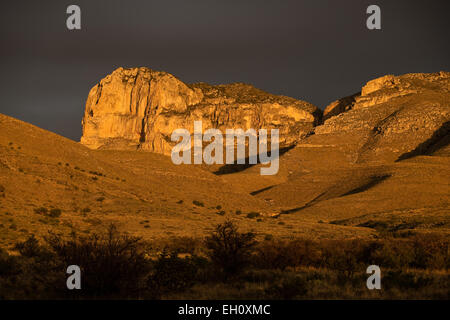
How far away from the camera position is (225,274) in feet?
41.5

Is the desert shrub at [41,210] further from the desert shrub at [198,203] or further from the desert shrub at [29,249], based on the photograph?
Result: the desert shrub at [198,203]

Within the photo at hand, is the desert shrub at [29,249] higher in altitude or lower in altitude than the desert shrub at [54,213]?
lower

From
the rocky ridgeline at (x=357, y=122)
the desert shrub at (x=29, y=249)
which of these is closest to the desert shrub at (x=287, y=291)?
the desert shrub at (x=29, y=249)

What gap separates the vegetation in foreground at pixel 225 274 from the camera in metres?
10.3

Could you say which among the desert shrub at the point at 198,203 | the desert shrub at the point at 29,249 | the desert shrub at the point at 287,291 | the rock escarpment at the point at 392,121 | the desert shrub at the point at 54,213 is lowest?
the desert shrub at the point at 287,291

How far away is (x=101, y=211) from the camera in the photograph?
30.3m

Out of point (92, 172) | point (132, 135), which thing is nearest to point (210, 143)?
point (132, 135)

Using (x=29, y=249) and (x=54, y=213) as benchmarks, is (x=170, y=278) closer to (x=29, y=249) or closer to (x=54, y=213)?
(x=29, y=249)

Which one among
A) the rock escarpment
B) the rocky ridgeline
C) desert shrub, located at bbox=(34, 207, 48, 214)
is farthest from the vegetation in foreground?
the rocky ridgeline

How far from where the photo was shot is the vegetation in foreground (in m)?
10.3

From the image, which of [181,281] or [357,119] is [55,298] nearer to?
[181,281]

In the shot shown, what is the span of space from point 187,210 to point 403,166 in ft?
174

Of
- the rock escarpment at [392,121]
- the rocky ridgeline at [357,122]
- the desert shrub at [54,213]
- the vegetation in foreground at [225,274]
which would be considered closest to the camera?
the vegetation in foreground at [225,274]
